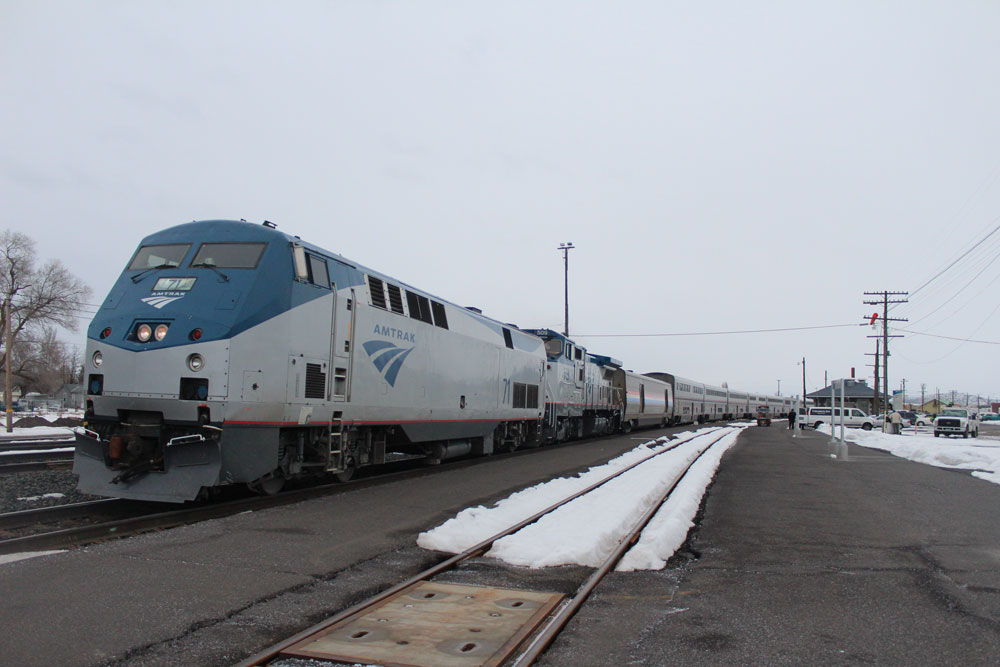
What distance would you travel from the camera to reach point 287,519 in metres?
8.18

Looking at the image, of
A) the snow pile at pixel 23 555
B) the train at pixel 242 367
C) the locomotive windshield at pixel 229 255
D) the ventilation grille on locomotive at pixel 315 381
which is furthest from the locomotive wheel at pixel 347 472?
the snow pile at pixel 23 555

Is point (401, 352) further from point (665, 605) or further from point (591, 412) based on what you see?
point (591, 412)

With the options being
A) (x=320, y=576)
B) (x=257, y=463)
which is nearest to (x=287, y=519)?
(x=257, y=463)

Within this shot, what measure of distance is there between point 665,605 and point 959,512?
7.18 meters

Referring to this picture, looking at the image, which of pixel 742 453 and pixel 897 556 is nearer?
pixel 897 556

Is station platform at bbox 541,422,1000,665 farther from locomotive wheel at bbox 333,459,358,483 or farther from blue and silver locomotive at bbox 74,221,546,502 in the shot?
locomotive wheel at bbox 333,459,358,483

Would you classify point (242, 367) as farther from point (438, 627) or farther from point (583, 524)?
point (438, 627)

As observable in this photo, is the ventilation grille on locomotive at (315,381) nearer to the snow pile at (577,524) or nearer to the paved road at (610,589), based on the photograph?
the paved road at (610,589)

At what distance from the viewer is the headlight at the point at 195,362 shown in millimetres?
8203

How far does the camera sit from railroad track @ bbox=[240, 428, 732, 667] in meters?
3.95

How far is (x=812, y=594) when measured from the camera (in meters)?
5.55

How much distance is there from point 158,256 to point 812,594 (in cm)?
882

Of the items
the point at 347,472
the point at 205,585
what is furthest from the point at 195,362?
the point at 347,472

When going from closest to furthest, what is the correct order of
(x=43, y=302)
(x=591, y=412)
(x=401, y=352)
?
(x=401, y=352) < (x=591, y=412) < (x=43, y=302)
